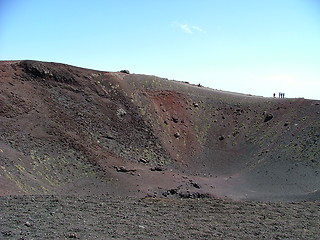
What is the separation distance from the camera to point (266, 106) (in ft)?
132

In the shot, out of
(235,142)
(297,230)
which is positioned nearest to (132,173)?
(235,142)

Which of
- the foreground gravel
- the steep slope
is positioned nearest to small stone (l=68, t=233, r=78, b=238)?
the foreground gravel

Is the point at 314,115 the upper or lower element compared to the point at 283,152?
upper

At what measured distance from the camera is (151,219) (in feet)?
44.8

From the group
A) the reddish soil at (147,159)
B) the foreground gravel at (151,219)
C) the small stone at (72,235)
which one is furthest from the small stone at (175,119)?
the small stone at (72,235)

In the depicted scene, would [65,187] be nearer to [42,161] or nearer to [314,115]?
[42,161]

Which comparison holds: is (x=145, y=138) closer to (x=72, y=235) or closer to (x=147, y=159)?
(x=147, y=159)

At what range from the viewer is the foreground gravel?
11.6 m

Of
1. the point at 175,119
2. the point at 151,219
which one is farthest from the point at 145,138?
the point at 151,219

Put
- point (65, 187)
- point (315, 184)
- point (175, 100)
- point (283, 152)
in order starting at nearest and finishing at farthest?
point (65, 187) → point (315, 184) → point (283, 152) → point (175, 100)

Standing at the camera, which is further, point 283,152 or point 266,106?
point 266,106

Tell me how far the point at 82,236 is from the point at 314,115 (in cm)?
3029

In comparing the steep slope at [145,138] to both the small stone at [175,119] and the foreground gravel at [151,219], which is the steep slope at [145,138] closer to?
the small stone at [175,119]

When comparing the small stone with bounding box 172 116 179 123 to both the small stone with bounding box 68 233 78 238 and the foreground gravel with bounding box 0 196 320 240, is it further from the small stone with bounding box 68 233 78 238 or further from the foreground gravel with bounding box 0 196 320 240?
the small stone with bounding box 68 233 78 238
